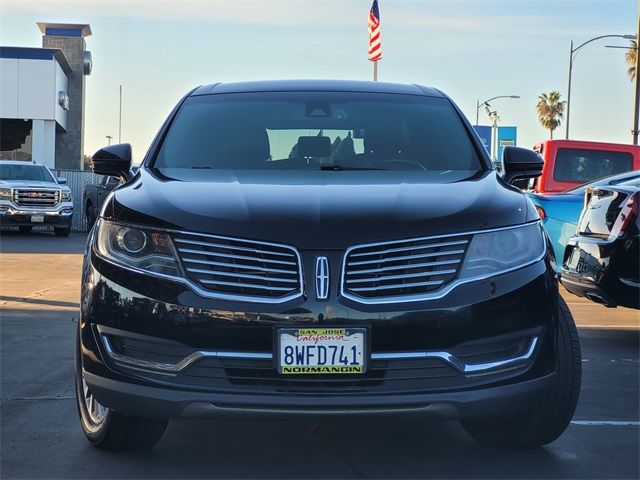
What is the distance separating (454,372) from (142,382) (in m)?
1.16

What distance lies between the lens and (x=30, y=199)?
75.7 feet

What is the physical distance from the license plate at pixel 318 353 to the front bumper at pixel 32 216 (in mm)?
20234

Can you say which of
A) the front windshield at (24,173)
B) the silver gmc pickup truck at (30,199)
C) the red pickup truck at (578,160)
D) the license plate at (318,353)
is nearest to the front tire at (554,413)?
the license plate at (318,353)

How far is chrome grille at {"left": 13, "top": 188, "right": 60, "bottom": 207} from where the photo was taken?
2295 centimetres

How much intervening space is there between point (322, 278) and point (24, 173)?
21411 mm

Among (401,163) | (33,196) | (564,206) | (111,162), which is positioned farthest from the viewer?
(33,196)

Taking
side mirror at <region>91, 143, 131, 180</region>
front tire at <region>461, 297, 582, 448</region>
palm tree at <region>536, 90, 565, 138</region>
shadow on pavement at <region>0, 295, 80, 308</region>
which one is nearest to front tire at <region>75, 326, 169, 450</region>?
side mirror at <region>91, 143, 131, 180</region>

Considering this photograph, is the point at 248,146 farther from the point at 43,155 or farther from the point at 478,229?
the point at 43,155

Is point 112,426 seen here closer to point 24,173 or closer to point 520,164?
point 520,164

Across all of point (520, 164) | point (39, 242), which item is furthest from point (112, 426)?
point (39, 242)

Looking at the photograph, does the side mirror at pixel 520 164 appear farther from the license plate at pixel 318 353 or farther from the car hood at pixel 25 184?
the car hood at pixel 25 184

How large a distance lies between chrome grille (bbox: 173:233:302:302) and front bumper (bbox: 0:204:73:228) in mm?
20018

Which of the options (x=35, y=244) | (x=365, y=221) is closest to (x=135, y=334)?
(x=365, y=221)

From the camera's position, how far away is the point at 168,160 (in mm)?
5004
